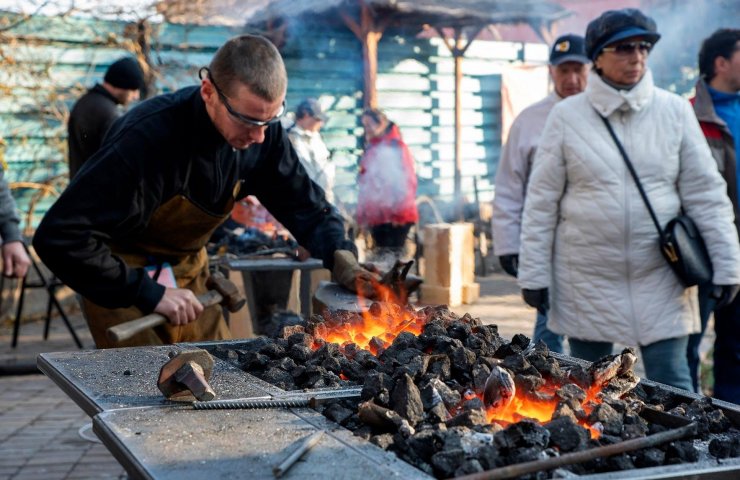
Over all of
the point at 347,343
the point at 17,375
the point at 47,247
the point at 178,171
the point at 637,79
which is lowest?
the point at 17,375

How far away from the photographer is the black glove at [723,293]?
4289 mm

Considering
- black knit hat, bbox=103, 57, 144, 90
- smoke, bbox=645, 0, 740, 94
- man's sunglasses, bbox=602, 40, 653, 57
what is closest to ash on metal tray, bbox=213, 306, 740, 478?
man's sunglasses, bbox=602, 40, 653, 57

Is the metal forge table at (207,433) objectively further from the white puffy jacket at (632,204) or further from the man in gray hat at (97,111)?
the man in gray hat at (97,111)

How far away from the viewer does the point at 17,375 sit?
7.41 m

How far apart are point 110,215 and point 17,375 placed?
14.0 ft

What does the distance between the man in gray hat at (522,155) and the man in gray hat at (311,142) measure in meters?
3.68

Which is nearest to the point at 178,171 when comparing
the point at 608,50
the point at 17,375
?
the point at 608,50

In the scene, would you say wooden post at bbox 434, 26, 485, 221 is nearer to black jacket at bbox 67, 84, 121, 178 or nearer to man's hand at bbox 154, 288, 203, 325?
black jacket at bbox 67, 84, 121, 178

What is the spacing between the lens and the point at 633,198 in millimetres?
4238

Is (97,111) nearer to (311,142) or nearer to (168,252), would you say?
(311,142)

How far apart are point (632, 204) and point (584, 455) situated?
7.54ft

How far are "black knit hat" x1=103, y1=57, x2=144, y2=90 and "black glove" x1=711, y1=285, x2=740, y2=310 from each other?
5336 mm

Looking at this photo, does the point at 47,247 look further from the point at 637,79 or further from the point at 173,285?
the point at 637,79

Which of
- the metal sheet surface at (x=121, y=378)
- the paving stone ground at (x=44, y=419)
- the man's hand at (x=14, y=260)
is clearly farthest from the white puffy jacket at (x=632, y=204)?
the man's hand at (x=14, y=260)
